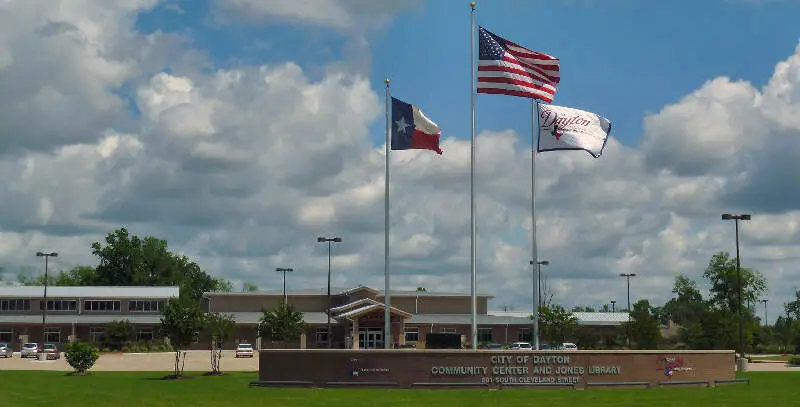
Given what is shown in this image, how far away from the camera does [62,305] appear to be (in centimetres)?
10300

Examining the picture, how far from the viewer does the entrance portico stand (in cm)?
8575

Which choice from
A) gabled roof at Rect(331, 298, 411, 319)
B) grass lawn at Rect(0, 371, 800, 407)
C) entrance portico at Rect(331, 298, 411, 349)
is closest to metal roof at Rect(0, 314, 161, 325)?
gabled roof at Rect(331, 298, 411, 319)

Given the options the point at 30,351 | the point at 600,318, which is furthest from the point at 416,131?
the point at 600,318

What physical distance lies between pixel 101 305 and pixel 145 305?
4.46 metres

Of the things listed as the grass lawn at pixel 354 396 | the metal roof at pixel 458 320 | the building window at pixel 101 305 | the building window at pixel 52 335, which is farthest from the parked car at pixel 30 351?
the grass lawn at pixel 354 396

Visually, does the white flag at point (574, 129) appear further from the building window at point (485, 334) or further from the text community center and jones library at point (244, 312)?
the building window at point (485, 334)

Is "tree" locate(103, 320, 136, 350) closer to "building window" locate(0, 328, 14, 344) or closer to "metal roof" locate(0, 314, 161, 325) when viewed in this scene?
"metal roof" locate(0, 314, 161, 325)

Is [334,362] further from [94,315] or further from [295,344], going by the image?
[94,315]

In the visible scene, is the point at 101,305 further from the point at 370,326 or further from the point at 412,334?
the point at 412,334

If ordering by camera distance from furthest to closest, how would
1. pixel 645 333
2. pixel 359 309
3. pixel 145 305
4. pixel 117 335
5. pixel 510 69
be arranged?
pixel 145 305 → pixel 117 335 → pixel 359 309 → pixel 645 333 → pixel 510 69

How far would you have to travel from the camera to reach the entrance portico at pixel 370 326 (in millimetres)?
85750

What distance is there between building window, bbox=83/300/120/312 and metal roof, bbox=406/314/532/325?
1230 inches

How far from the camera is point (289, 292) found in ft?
333

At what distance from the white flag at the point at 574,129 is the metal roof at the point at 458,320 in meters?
59.3
